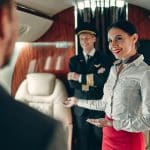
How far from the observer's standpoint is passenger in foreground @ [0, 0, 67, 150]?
260mm

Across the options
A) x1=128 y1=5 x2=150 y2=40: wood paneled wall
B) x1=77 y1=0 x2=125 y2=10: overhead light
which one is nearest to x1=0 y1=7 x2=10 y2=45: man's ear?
x1=77 y1=0 x2=125 y2=10: overhead light

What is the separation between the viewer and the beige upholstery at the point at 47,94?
3.11 meters

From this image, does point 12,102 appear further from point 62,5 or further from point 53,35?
point 53,35

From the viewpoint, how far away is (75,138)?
10.5 feet

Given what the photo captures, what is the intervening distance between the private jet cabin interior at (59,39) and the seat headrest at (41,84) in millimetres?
38

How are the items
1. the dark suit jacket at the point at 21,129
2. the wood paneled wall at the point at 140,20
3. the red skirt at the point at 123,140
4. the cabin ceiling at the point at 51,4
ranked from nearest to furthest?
1. the dark suit jacket at the point at 21,129
2. the red skirt at the point at 123,140
3. the cabin ceiling at the point at 51,4
4. the wood paneled wall at the point at 140,20

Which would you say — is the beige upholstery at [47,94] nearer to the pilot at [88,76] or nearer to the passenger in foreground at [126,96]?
the pilot at [88,76]

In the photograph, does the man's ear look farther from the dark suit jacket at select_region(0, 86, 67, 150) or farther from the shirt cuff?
the shirt cuff

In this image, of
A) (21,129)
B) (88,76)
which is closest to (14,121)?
(21,129)

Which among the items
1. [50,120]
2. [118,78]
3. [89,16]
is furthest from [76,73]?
[50,120]

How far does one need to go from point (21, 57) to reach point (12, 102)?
347 cm

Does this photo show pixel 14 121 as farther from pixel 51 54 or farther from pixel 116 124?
pixel 51 54

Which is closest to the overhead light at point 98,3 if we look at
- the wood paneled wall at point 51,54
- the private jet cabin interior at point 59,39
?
the private jet cabin interior at point 59,39

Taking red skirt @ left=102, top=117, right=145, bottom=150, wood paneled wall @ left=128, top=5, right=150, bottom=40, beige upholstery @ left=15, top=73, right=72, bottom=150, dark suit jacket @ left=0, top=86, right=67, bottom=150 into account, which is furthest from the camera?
wood paneled wall @ left=128, top=5, right=150, bottom=40
